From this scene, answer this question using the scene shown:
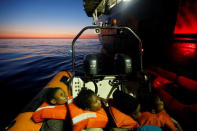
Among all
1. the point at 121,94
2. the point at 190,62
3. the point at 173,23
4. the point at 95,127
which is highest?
the point at 173,23

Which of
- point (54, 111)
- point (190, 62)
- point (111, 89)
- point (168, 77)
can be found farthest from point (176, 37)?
point (54, 111)

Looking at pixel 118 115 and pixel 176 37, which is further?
pixel 176 37

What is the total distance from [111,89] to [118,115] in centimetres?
106

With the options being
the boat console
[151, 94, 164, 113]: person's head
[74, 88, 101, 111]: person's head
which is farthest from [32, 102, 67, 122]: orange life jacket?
[151, 94, 164, 113]: person's head

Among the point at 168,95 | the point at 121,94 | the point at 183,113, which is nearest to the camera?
the point at 121,94

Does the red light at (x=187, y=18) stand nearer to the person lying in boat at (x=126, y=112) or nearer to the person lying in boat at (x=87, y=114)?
the person lying in boat at (x=126, y=112)

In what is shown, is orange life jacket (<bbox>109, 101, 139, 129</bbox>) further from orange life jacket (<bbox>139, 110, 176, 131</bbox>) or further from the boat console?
the boat console

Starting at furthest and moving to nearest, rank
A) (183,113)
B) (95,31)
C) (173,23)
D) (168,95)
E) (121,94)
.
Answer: (173,23) < (168,95) < (95,31) < (183,113) < (121,94)

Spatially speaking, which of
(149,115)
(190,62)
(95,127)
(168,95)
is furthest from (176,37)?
(95,127)

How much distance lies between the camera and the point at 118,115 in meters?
1.64

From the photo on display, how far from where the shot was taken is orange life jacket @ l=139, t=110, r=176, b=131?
157 centimetres

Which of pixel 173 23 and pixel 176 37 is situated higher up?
pixel 173 23

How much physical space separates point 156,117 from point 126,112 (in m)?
0.44

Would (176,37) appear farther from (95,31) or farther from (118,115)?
(118,115)
